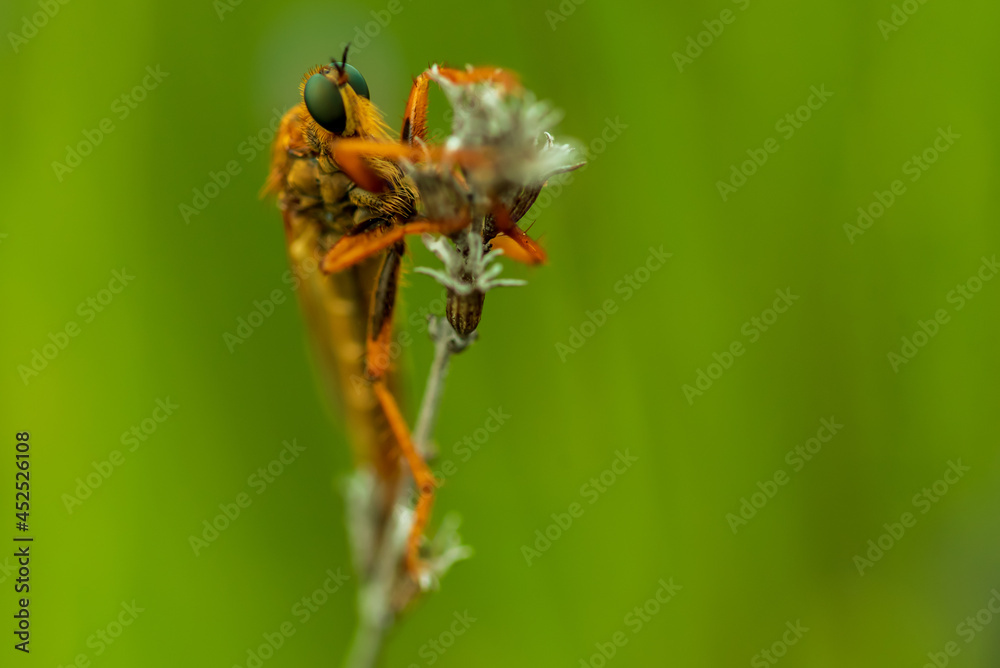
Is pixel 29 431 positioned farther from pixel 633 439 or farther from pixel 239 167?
pixel 633 439

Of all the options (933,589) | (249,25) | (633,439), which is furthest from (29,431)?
(933,589)

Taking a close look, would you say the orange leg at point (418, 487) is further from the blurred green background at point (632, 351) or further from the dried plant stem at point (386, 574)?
the blurred green background at point (632, 351)

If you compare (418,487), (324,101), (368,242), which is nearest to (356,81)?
(324,101)

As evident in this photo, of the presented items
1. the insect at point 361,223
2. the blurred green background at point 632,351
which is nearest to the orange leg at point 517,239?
the insect at point 361,223

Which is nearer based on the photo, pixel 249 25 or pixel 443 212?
pixel 443 212

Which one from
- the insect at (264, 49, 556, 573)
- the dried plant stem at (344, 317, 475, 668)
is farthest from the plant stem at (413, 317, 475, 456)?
the insect at (264, 49, 556, 573)

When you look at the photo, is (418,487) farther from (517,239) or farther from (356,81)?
(356,81)
